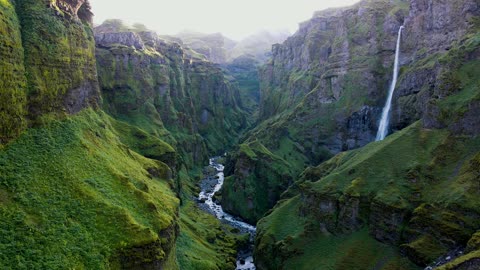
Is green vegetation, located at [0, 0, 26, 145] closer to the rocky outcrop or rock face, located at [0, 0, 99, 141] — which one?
rock face, located at [0, 0, 99, 141]

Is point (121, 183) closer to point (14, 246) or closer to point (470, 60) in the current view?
point (14, 246)

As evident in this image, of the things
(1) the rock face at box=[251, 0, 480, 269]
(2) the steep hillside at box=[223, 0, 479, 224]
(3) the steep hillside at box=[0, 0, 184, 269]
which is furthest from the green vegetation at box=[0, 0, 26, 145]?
(2) the steep hillside at box=[223, 0, 479, 224]

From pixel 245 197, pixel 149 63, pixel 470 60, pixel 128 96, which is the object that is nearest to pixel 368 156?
pixel 470 60

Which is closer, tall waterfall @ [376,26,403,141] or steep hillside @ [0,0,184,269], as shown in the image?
steep hillside @ [0,0,184,269]

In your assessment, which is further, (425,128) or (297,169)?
(297,169)

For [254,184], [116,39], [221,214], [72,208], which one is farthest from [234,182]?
Result: [116,39]

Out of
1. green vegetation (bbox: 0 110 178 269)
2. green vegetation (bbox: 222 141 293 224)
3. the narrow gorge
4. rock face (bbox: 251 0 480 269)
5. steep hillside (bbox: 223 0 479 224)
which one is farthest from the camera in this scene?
green vegetation (bbox: 222 141 293 224)
